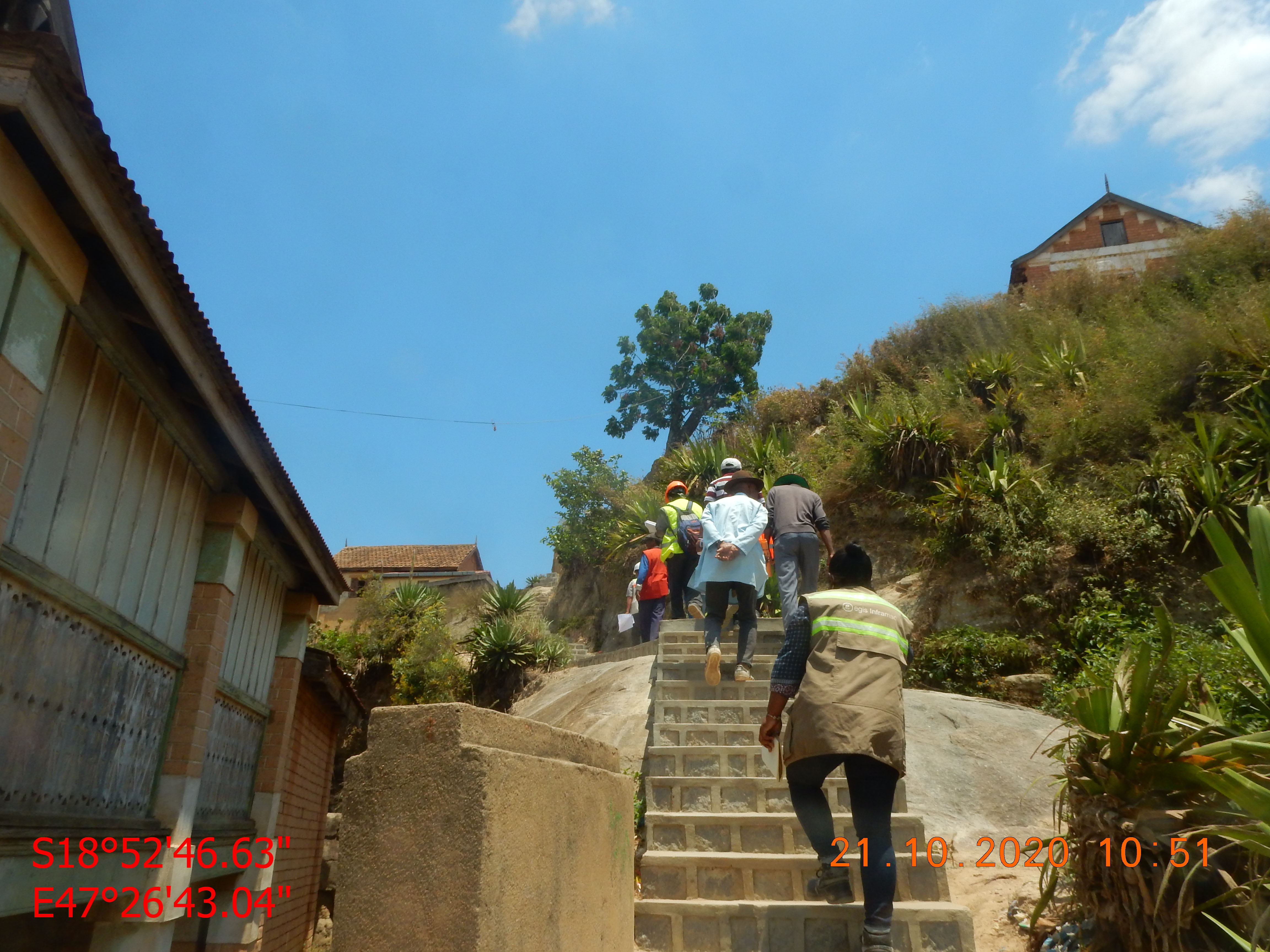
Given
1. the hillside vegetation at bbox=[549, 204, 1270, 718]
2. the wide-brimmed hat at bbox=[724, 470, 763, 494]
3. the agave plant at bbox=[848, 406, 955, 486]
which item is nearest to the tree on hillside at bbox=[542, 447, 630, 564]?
the hillside vegetation at bbox=[549, 204, 1270, 718]

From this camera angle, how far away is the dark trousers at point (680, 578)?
966 cm

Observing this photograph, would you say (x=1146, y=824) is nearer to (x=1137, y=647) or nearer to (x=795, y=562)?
(x=1137, y=647)

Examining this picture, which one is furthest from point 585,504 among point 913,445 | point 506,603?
point 913,445

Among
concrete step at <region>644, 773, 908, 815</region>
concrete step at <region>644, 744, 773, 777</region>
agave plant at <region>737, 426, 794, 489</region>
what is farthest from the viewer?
agave plant at <region>737, 426, 794, 489</region>

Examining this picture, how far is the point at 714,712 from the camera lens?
620cm

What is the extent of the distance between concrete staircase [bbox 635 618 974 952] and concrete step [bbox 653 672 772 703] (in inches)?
8.6

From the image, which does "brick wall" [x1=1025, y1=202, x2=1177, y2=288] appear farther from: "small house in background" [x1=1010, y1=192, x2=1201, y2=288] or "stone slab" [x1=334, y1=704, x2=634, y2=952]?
"stone slab" [x1=334, y1=704, x2=634, y2=952]

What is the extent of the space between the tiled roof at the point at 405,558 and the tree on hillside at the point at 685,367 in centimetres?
988

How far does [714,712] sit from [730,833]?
1514 millimetres

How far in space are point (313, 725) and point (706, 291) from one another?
26.8 m

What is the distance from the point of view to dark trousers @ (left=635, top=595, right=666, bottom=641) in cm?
1145

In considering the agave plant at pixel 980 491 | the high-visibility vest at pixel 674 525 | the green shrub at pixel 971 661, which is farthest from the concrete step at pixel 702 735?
the agave plant at pixel 980 491

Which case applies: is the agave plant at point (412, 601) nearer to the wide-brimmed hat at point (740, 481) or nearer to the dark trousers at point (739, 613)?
the wide-brimmed hat at point (740, 481)

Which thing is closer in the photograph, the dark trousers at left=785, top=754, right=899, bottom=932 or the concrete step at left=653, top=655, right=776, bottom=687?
the dark trousers at left=785, top=754, right=899, bottom=932
